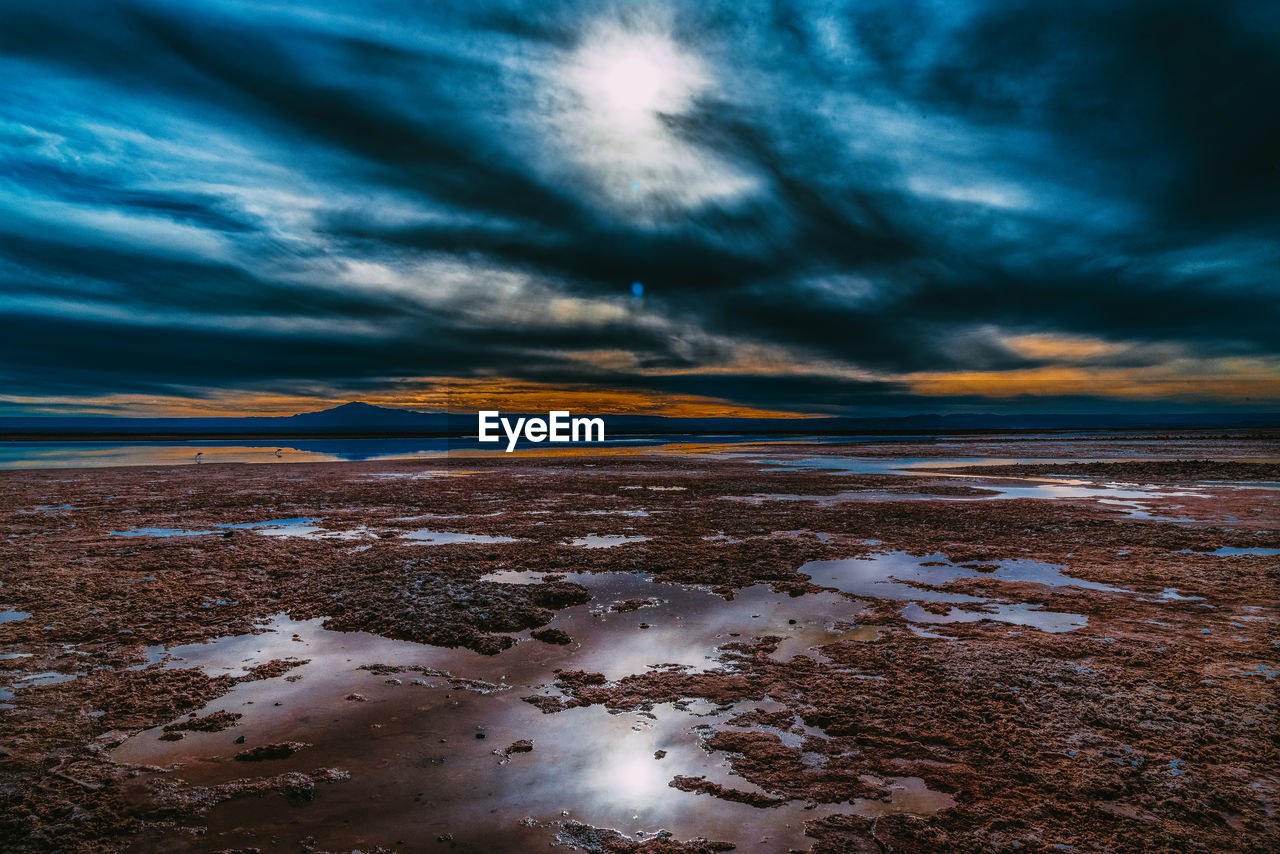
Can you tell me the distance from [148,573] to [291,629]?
18.9ft

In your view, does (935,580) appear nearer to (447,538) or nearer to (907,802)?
(907,802)

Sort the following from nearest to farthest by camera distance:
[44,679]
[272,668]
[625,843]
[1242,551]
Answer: [625,843], [44,679], [272,668], [1242,551]

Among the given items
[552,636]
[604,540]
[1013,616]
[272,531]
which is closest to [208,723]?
[552,636]

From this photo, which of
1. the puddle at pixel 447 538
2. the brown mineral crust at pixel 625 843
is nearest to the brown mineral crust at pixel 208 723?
the brown mineral crust at pixel 625 843

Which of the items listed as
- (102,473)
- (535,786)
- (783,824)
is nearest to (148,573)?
(535,786)

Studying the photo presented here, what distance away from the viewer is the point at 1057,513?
65.8 feet

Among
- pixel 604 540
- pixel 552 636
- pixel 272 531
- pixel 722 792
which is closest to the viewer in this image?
pixel 722 792

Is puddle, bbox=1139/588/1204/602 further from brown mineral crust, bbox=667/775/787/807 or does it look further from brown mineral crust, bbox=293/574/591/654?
brown mineral crust, bbox=293/574/591/654

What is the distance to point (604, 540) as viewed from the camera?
1577 cm

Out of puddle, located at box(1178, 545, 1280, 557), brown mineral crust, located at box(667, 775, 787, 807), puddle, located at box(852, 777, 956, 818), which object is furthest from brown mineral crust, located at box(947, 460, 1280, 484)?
brown mineral crust, located at box(667, 775, 787, 807)

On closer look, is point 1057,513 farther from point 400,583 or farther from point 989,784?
point 400,583

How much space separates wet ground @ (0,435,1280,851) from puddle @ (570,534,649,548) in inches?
5.5

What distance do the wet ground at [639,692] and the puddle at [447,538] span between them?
0.98 ft

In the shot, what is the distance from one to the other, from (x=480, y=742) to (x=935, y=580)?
9.83 m
